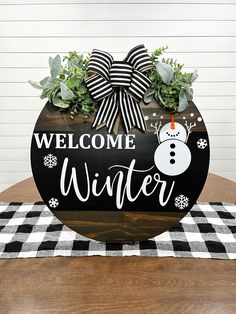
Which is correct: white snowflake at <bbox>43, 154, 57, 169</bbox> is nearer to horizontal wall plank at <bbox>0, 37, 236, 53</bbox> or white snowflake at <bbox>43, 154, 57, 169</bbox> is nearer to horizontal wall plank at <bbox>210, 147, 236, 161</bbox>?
horizontal wall plank at <bbox>0, 37, 236, 53</bbox>

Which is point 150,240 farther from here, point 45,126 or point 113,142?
point 45,126

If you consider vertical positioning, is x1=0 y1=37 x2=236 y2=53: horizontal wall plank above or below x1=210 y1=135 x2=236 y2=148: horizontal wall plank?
above

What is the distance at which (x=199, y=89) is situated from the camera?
2561mm

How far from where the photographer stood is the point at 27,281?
2.62ft

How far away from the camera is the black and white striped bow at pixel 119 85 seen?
90 centimetres

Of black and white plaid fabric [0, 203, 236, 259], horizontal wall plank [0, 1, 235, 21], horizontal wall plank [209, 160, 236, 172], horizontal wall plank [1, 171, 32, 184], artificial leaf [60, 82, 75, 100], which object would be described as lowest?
horizontal wall plank [1, 171, 32, 184]

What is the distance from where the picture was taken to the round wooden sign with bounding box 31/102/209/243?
3.09 ft

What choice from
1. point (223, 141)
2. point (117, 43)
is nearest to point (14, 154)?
point (117, 43)

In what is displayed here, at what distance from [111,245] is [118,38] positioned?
184cm

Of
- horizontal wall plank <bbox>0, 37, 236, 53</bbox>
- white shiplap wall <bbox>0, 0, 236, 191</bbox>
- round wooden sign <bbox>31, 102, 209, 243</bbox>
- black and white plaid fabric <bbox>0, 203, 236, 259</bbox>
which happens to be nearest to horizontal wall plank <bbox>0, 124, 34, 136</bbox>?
white shiplap wall <bbox>0, 0, 236, 191</bbox>

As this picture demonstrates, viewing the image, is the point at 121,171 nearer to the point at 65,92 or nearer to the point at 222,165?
the point at 65,92

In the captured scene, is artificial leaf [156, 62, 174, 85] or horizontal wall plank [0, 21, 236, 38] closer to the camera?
artificial leaf [156, 62, 174, 85]

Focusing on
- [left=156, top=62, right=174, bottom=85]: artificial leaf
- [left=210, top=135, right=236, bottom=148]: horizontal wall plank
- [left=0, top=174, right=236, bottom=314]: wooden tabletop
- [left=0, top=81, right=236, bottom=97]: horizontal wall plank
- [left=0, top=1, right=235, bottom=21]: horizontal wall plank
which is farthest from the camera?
[left=210, top=135, right=236, bottom=148]: horizontal wall plank

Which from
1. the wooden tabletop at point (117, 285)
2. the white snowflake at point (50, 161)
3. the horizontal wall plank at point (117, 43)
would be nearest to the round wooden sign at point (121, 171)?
the white snowflake at point (50, 161)
